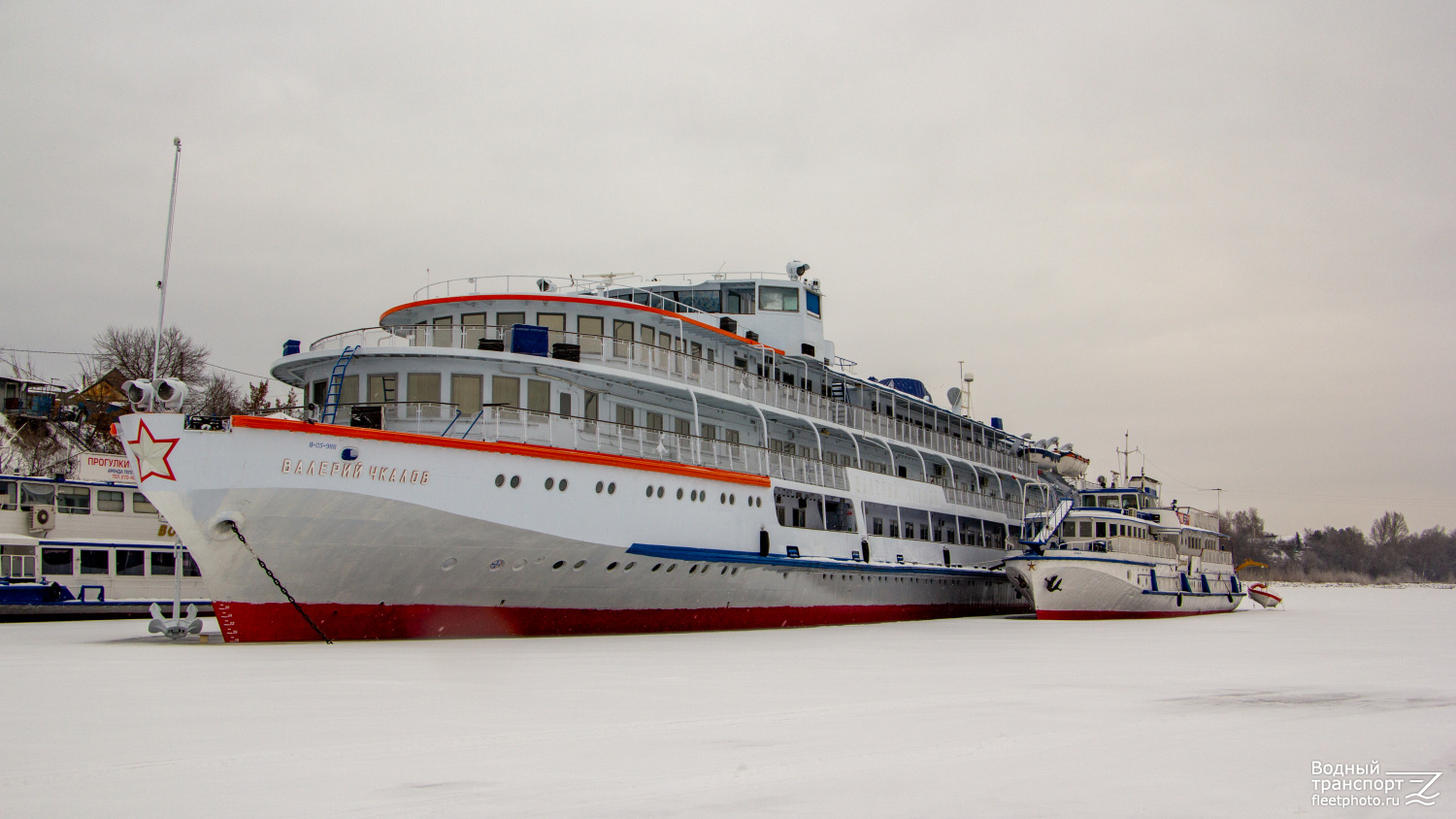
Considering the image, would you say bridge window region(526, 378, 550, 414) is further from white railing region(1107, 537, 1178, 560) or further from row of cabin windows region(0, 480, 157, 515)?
white railing region(1107, 537, 1178, 560)

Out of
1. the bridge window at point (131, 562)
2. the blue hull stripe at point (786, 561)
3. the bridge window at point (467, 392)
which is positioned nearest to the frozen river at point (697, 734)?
the blue hull stripe at point (786, 561)

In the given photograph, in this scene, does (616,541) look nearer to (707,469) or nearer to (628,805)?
(707,469)

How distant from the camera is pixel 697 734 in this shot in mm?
8375

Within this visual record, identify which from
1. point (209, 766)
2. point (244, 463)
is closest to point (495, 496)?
point (244, 463)

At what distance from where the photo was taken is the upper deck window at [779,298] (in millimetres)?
32125

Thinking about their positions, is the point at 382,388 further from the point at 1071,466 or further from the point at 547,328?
the point at 1071,466

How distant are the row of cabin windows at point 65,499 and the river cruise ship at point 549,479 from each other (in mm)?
13953

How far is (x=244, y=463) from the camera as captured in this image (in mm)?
17219

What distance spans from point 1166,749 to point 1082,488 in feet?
115

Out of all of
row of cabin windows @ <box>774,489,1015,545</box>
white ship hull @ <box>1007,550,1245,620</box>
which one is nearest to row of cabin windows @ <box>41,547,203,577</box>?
row of cabin windows @ <box>774,489,1015,545</box>

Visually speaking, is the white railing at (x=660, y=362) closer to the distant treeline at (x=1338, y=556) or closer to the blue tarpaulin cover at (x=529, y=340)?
the blue tarpaulin cover at (x=529, y=340)

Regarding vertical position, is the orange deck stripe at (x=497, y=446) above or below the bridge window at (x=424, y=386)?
below

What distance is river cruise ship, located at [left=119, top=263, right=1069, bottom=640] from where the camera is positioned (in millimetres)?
17531

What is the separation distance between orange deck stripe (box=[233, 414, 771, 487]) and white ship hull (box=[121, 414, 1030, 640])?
3 centimetres
